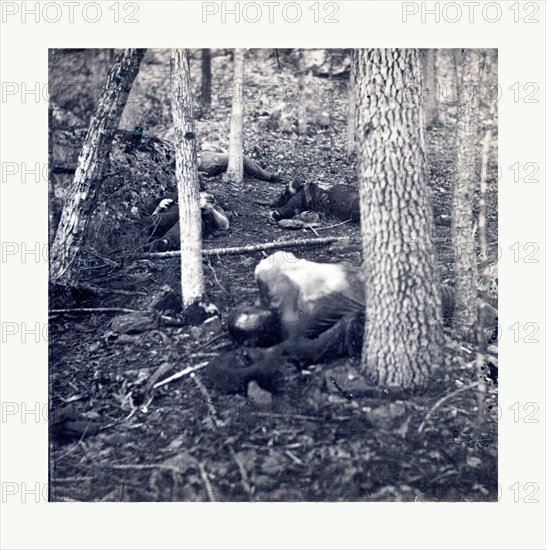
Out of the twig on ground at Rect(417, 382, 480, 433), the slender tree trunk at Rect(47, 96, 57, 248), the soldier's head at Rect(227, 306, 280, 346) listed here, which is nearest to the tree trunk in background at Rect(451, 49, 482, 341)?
the twig on ground at Rect(417, 382, 480, 433)

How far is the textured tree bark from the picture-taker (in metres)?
4.00

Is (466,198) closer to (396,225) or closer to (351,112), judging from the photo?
(396,225)

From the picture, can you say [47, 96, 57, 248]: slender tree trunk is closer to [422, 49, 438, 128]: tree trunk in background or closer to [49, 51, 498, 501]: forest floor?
[49, 51, 498, 501]: forest floor

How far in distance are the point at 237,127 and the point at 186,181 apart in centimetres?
51

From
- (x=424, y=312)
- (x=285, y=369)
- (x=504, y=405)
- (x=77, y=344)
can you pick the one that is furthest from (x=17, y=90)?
(x=504, y=405)

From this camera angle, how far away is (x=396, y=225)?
3717mm

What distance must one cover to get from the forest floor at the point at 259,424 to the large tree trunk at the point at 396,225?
136mm

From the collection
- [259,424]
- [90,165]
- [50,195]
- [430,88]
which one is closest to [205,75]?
[90,165]

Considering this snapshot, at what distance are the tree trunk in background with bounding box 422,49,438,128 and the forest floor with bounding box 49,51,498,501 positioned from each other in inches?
5.0

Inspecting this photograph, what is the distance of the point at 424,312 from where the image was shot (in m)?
3.79

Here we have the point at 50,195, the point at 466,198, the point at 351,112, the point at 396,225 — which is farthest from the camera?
the point at 50,195

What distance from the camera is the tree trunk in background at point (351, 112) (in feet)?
12.3

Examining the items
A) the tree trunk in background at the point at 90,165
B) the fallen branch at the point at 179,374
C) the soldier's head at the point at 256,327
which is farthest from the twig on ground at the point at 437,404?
the tree trunk in background at the point at 90,165

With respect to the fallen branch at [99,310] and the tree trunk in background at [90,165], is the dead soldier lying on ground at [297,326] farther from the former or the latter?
the tree trunk in background at [90,165]
